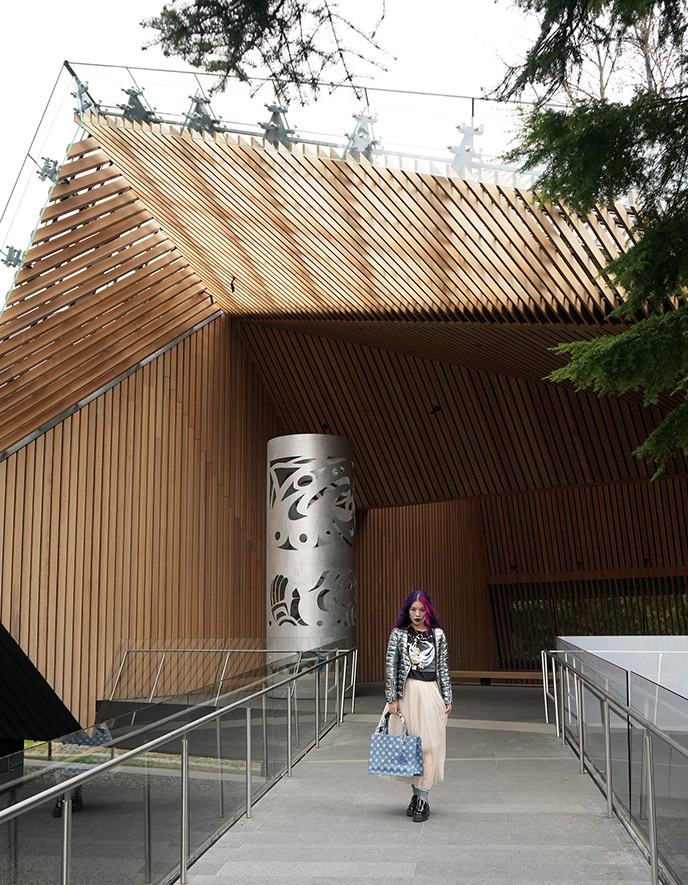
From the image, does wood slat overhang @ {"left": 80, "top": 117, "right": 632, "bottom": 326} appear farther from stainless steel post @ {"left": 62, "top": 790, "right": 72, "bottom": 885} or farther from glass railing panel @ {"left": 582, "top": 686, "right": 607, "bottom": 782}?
stainless steel post @ {"left": 62, "top": 790, "right": 72, "bottom": 885}

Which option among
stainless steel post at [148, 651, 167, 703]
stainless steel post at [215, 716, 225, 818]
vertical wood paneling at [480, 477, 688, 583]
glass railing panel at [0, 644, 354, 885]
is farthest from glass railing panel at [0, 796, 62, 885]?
vertical wood paneling at [480, 477, 688, 583]

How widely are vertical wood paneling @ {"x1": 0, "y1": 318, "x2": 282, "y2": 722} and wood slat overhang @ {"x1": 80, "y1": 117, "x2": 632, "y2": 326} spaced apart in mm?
2586

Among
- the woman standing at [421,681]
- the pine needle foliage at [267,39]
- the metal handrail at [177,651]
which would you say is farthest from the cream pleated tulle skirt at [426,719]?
the metal handrail at [177,651]

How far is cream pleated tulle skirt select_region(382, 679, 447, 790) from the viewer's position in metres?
5.40

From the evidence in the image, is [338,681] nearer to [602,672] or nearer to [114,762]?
[602,672]

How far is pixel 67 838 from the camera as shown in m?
3.04

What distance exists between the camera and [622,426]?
1264 cm

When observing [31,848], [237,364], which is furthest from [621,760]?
[237,364]

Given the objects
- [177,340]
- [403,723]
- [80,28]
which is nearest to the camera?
[80,28]

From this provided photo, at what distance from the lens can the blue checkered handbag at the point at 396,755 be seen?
17.1 ft

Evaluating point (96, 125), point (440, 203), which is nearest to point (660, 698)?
point (440, 203)

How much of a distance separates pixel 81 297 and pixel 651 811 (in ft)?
25.5

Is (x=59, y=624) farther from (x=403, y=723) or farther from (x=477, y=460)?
(x=477, y=460)

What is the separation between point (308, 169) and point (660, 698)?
5674 mm
